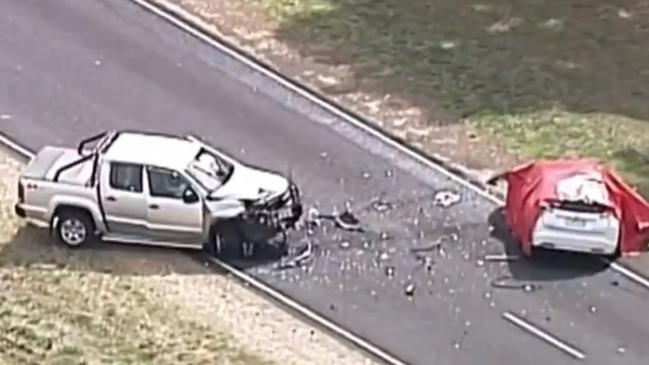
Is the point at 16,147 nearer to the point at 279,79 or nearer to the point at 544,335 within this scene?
the point at 279,79

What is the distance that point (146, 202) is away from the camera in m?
27.7

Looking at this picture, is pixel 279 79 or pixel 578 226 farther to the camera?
pixel 279 79

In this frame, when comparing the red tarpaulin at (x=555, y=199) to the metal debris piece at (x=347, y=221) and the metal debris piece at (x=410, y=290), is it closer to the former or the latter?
the metal debris piece at (x=410, y=290)

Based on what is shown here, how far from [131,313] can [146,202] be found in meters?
2.46

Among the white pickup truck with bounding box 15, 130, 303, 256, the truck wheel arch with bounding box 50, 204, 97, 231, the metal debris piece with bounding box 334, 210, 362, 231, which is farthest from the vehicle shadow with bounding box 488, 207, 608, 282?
the truck wheel arch with bounding box 50, 204, 97, 231

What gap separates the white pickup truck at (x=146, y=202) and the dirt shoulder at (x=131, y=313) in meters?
0.34

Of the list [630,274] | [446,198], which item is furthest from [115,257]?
[630,274]

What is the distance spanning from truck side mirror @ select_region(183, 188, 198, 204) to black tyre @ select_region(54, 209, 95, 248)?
1.52 m

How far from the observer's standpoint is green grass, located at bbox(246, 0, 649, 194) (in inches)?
1275

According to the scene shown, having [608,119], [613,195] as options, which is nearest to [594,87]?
[608,119]

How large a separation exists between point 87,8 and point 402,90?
6742 mm

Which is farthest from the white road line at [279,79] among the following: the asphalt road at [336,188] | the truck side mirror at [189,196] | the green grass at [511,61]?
the truck side mirror at [189,196]

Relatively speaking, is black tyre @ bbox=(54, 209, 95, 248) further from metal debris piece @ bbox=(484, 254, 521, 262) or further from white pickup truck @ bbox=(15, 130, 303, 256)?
metal debris piece @ bbox=(484, 254, 521, 262)

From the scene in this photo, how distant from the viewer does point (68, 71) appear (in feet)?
109
